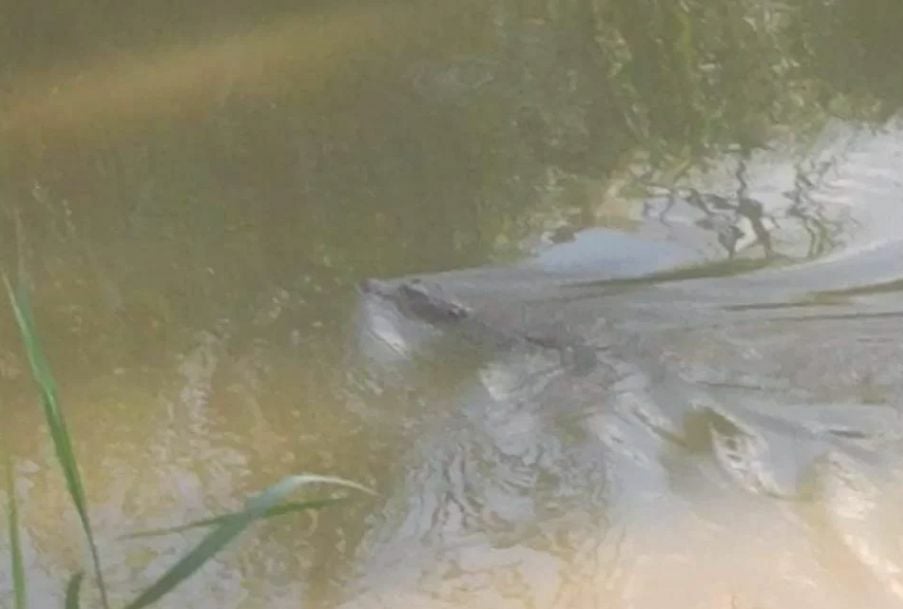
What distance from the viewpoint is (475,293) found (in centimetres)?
175

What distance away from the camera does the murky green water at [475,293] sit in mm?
1415

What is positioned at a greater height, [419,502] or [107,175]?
[107,175]

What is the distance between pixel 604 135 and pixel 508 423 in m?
0.65

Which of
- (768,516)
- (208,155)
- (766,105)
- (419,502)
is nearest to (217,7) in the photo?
(208,155)

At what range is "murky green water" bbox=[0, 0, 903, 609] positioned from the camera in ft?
4.64

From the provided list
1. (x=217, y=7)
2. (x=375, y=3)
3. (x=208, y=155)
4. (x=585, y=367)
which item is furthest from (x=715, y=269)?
(x=217, y=7)

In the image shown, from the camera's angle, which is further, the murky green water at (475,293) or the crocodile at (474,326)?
the crocodile at (474,326)

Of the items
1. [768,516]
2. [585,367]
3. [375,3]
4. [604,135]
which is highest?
[375,3]

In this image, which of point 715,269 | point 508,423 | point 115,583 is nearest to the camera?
point 115,583

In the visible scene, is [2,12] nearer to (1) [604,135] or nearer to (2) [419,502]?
(1) [604,135]

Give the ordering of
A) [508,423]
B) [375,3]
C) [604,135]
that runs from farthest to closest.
A: [375,3] < [604,135] < [508,423]

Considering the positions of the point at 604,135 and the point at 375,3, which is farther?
the point at 375,3

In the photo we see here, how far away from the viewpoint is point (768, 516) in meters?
1.41

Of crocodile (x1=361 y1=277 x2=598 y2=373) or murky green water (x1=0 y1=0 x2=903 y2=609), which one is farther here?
crocodile (x1=361 y1=277 x2=598 y2=373)
